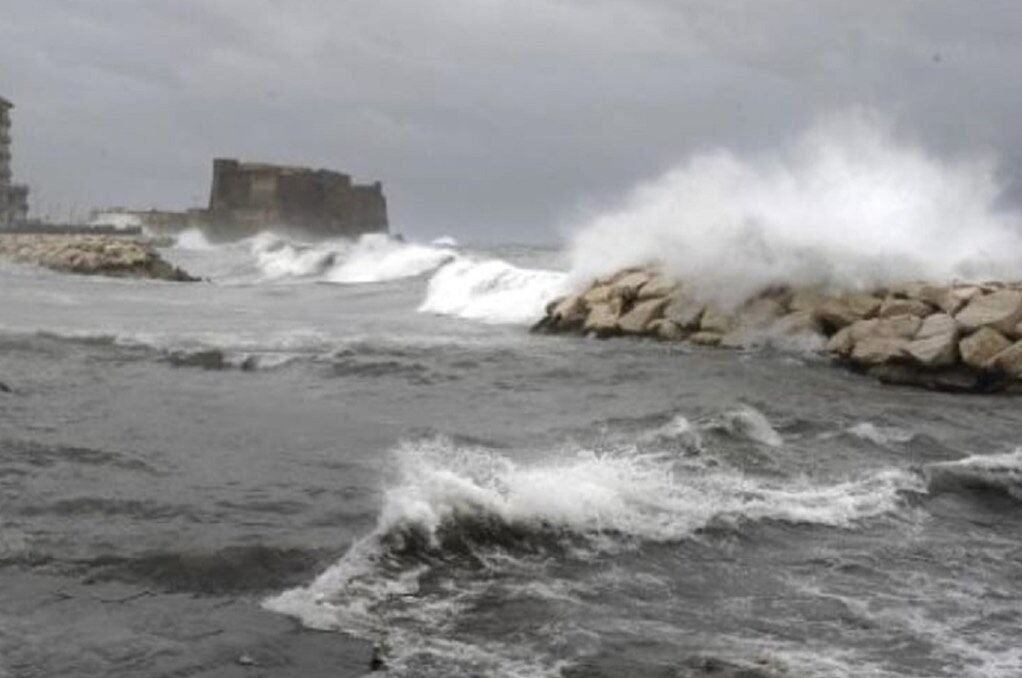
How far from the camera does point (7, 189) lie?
90438 millimetres

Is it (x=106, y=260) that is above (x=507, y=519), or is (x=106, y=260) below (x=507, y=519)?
above

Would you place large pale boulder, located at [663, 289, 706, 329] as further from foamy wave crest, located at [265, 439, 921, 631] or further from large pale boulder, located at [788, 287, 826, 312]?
foamy wave crest, located at [265, 439, 921, 631]

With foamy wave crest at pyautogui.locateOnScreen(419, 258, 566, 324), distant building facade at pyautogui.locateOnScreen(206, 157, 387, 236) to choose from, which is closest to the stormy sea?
foamy wave crest at pyautogui.locateOnScreen(419, 258, 566, 324)

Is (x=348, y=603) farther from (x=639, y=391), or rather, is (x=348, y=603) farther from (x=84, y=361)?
(x=84, y=361)

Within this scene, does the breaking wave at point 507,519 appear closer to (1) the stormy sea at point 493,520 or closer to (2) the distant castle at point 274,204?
(1) the stormy sea at point 493,520

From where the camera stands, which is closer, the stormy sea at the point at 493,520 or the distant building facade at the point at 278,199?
the stormy sea at the point at 493,520

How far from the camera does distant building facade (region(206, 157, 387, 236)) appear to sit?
9438cm

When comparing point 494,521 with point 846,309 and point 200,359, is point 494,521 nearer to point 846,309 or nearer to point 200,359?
point 200,359

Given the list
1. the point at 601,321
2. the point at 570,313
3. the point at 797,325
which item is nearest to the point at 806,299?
the point at 797,325

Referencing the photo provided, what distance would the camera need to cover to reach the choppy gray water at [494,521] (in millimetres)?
4988

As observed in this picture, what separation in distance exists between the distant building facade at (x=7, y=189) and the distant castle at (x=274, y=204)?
12.4 m

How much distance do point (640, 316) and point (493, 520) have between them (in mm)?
11340

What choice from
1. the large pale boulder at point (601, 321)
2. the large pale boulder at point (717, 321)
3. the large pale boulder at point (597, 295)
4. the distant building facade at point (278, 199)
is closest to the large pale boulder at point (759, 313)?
the large pale boulder at point (717, 321)

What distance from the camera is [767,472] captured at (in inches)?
344
